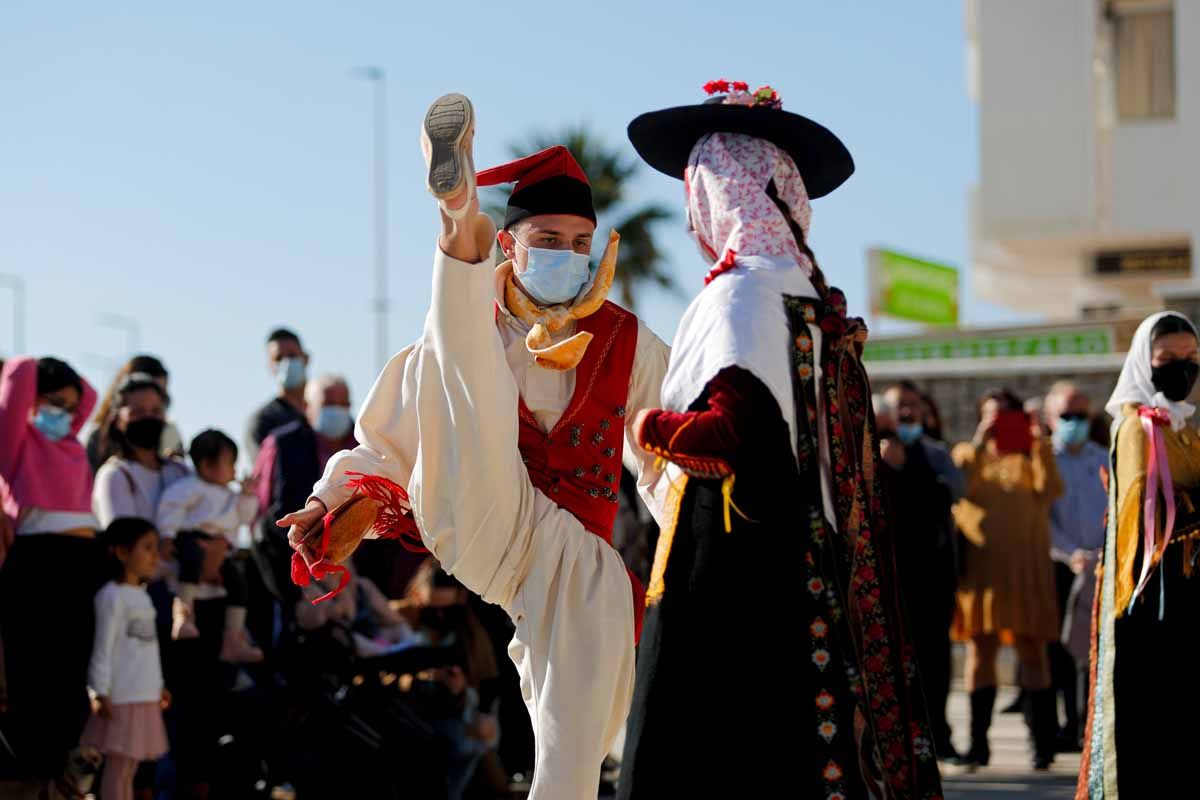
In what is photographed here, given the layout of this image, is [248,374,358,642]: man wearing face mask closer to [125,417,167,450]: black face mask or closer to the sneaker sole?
[125,417,167,450]: black face mask

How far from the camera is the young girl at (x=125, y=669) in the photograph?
27.0ft

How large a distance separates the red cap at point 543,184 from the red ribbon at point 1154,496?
8.48 ft

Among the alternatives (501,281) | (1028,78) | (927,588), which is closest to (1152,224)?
(1028,78)

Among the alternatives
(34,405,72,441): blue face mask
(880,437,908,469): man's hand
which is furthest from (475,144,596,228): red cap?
(880,437,908,469): man's hand

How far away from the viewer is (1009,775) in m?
10.7

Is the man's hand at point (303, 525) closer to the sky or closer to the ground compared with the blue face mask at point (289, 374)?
closer to the ground

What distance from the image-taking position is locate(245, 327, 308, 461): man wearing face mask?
10.3 meters

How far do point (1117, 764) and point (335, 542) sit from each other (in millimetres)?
3307

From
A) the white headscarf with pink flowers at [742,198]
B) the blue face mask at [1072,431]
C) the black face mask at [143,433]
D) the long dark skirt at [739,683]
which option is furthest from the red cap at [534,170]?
the blue face mask at [1072,431]

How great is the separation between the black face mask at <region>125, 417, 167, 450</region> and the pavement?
4466mm

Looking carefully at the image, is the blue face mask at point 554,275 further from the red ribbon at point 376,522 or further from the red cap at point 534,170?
the red ribbon at point 376,522

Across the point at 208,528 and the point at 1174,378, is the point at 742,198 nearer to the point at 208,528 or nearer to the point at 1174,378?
the point at 1174,378

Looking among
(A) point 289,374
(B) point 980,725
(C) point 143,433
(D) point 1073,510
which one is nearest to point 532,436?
(C) point 143,433

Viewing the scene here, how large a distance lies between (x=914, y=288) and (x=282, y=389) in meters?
36.1
